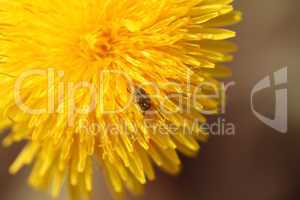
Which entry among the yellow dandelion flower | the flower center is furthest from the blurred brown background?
the flower center

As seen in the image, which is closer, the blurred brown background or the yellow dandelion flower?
the yellow dandelion flower

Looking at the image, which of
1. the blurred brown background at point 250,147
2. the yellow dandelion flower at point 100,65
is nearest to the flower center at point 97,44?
the yellow dandelion flower at point 100,65

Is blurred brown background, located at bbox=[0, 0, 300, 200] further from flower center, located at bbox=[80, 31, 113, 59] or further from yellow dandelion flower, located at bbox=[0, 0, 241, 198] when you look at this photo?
flower center, located at bbox=[80, 31, 113, 59]

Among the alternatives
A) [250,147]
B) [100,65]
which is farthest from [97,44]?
[250,147]

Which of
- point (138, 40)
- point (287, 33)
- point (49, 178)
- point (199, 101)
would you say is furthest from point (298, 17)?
point (49, 178)

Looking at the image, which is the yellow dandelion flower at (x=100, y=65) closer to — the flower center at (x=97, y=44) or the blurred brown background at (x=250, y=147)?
the flower center at (x=97, y=44)

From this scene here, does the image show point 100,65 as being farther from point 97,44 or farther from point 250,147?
point 250,147
